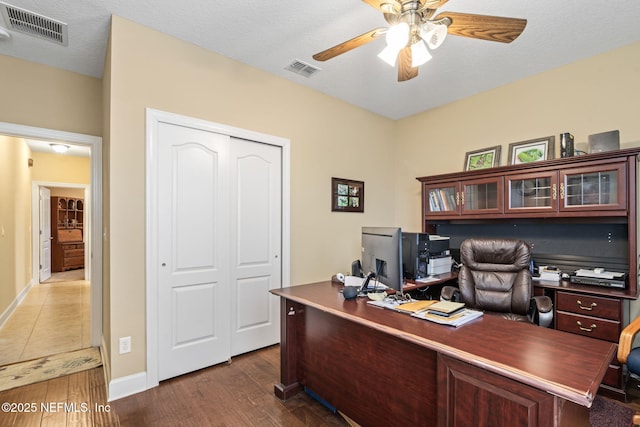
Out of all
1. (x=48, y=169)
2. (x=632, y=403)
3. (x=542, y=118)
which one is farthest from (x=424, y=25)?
(x=48, y=169)

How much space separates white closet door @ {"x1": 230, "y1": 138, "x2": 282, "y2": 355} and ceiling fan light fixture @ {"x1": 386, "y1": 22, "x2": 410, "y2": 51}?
6.02 feet

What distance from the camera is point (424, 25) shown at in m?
1.69

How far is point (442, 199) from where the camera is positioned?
3.68m

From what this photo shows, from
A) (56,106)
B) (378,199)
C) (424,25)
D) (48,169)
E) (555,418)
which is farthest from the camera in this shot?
(48,169)

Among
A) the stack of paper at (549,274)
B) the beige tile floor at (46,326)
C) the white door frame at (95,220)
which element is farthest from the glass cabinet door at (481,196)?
the beige tile floor at (46,326)

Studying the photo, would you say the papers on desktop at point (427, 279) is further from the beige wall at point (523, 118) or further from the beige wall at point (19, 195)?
the beige wall at point (19, 195)

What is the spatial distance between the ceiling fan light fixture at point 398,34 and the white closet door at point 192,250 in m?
1.81

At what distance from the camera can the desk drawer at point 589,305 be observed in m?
2.33

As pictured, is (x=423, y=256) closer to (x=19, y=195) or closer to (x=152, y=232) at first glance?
(x=152, y=232)

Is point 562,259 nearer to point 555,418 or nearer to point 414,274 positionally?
point 414,274

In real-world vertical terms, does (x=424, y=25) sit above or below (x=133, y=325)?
above

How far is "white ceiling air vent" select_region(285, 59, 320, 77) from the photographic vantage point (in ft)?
9.93

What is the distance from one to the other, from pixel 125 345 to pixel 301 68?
2.89m

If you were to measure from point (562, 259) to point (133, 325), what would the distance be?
3.93m
